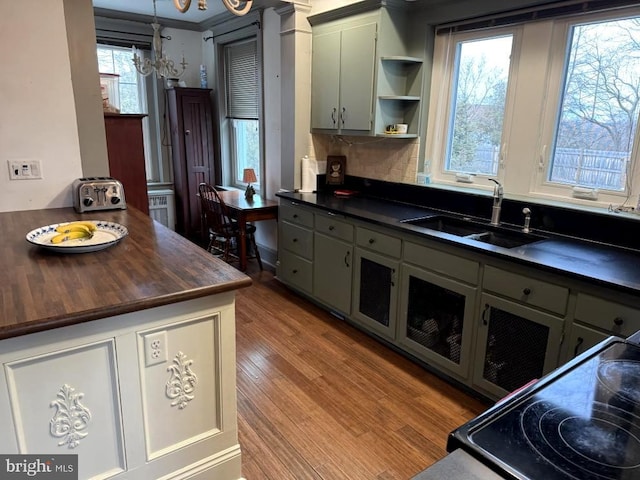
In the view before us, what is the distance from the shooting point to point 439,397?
250 cm

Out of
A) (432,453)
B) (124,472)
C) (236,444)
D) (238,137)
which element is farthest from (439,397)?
(238,137)

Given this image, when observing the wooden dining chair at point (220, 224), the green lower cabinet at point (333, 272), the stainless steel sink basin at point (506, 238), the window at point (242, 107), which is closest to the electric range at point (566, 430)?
the stainless steel sink basin at point (506, 238)

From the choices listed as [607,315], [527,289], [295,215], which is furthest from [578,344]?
[295,215]

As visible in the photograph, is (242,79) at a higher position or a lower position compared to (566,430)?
higher

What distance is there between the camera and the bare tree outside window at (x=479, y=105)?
2.89 m

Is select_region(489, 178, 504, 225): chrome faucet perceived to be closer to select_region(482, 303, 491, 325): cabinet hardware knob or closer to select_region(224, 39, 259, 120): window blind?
select_region(482, 303, 491, 325): cabinet hardware knob

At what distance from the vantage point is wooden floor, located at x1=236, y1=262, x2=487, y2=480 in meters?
2.02

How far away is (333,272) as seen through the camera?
3.39 meters

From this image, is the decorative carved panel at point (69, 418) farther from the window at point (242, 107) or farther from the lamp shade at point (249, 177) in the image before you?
Answer: the window at point (242, 107)

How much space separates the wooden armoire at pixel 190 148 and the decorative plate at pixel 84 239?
3310mm

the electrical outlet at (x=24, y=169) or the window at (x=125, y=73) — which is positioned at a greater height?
the window at (x=125, y=73)

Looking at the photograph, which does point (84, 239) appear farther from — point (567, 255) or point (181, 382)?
point (567, 255)

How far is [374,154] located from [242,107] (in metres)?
2.07

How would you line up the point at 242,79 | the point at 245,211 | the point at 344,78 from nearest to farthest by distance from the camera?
1. the point at 344,78
2. the point at 245,211
3. the point at 242,79
